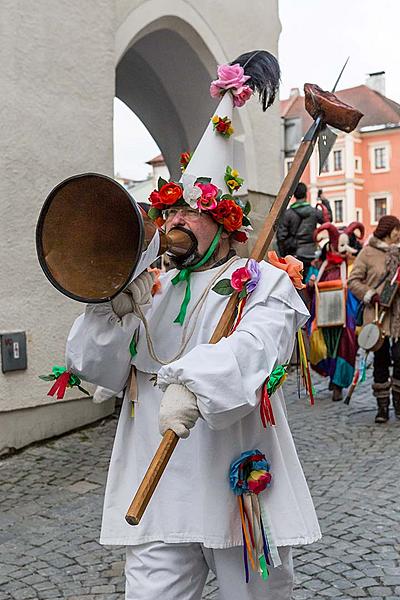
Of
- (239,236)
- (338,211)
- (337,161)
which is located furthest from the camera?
(338,211)

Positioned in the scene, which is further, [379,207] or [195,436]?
[379,207]

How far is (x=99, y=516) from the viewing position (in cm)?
448

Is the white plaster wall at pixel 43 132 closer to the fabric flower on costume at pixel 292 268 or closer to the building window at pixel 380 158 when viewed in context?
the fabric flower on costume at pixel 292 268

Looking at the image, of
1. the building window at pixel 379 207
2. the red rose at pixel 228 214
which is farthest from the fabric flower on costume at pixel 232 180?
the building window at pixel 379 207

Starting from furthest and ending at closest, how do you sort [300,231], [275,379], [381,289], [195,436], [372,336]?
[300,231]
[381,289]
[372,336]
[195,436]
[275,379]

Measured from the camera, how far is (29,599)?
3408 mm

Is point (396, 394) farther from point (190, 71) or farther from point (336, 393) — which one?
point (190, 71)

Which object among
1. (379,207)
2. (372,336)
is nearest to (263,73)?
(372,336)

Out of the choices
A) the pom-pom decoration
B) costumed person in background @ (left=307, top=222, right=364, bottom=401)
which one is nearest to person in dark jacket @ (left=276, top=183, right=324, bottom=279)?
costumed person in background @ (left=307, top=222, right=364, bottom=401)

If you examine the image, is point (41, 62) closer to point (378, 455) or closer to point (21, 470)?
point (21, 470)

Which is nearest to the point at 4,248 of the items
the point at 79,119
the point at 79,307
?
the point at 79,307

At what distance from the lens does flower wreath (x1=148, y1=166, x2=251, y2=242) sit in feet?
8.09

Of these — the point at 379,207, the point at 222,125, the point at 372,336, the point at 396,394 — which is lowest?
the point at 396,394

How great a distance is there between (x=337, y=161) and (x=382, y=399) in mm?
45301
